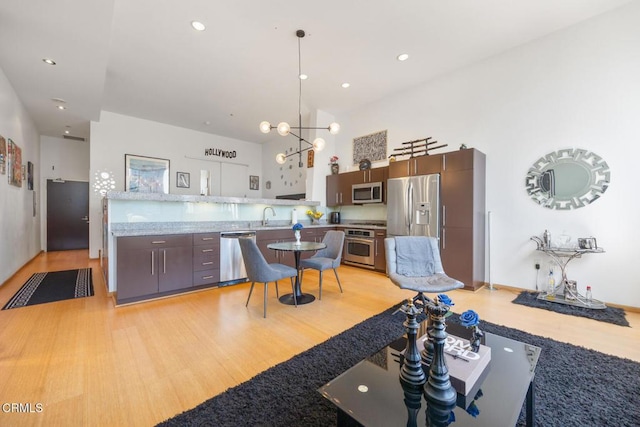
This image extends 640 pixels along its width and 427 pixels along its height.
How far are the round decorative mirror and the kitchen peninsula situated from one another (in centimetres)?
393

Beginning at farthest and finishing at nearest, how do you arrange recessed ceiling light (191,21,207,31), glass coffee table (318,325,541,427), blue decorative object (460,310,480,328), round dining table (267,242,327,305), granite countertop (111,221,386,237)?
1. granite countertop (111,221,386,237)
2. recessed ceiling light (191,21,207,31)
3. round dining table (267,242,327,305)
4. blue decorative object (460,310,480,328)
5. glass coffee table (318,325,541,427)

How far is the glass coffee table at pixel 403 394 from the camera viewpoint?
3.30 feet

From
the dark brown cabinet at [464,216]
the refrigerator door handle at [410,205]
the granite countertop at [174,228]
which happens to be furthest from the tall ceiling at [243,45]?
the granite countertop at [174,228]

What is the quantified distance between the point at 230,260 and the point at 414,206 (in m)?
3.13

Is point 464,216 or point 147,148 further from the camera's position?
point 147,148

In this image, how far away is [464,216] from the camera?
12.4 ft

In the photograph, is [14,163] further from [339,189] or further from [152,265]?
[339,189]

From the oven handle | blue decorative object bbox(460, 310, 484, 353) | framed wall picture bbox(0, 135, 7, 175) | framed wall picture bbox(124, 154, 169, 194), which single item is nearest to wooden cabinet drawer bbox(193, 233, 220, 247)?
the oven handle

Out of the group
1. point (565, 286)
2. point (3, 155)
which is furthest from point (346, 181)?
point (3, 155)

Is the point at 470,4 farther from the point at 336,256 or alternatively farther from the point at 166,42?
the point at 166,42

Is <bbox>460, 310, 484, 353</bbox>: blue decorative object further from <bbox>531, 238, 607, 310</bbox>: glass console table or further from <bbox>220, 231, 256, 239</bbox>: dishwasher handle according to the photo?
<bbox>220, 231, 256, 239</bbox>: dishwasher handle

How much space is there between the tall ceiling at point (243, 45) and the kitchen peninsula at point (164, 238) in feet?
6.20

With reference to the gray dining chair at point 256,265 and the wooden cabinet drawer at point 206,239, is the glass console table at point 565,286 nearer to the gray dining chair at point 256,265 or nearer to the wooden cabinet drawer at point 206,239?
the gray dining chair at point 256,265

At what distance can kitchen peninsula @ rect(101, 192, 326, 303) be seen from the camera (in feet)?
10.4
